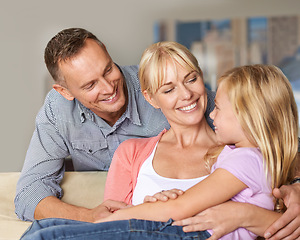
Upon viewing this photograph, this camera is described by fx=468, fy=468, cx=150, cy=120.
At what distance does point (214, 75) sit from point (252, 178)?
2940 mm

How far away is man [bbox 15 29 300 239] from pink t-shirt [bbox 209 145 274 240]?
0.66 m

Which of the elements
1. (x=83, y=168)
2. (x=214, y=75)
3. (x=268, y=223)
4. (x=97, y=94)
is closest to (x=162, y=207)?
(x=268, y=223)

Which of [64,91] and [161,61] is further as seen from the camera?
[64,91]

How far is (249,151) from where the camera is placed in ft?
4.95

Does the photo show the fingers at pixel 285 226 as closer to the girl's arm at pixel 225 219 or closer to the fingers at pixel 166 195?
the girl's arm at pixel 225 219

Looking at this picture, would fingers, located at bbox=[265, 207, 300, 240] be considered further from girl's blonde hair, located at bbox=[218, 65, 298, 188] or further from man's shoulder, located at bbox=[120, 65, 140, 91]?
man's shoulder, located at bbox=[120, 65, 140, 91]

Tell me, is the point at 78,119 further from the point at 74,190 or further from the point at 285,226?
the point at 285,226

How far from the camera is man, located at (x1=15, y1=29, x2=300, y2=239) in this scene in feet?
6.90

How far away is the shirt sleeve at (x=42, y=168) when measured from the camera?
2.08 metres

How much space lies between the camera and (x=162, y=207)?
1.53 m

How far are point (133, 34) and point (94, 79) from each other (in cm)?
255

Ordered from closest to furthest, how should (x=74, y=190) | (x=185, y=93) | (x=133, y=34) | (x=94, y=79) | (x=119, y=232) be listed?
(x=119, y=232)
(x=185, y=93)
(x=94, y=79)
(x=74, y=190)
(x=133, y=34)

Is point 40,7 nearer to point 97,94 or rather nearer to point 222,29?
point 222,29

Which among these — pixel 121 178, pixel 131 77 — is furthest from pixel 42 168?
pixel 131 77
